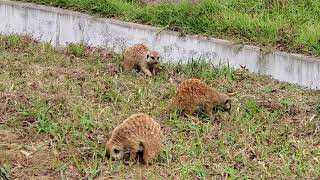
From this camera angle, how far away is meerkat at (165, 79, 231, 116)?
6.48 metres

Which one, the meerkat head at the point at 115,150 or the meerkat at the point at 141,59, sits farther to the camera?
the meerkat at the point at 141,59

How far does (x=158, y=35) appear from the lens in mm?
9031

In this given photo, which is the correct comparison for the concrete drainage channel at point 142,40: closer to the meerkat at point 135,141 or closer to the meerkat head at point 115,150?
the meerkat at point 135,141

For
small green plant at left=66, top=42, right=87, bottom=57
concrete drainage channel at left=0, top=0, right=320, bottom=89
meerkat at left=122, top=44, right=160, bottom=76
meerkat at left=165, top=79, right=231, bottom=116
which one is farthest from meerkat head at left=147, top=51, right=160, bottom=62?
meerkat at left=165, top=79, right=231, bottom=116

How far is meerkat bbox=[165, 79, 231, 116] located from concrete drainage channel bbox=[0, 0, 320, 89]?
1710 mm

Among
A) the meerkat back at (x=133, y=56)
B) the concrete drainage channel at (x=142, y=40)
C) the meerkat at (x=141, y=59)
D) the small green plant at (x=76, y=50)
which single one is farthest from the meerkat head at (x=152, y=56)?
the small green plant at (x=76, y=50)

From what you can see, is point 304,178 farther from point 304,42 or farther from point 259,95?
point 304,42

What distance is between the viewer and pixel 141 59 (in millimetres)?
8164

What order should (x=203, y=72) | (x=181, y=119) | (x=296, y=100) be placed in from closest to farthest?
(x=181, y=119) < (x=296, y=100) < (x=203, y=72)

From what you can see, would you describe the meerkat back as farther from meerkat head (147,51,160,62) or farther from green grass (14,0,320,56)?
green grass (14,0,320,56)

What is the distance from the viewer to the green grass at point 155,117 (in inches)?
207

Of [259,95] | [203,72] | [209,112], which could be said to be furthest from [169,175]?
[203,72]

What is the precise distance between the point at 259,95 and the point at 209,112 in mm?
894

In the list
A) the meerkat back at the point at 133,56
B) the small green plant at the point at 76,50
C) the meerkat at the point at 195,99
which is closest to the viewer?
the meerkat at the point at 195,99
